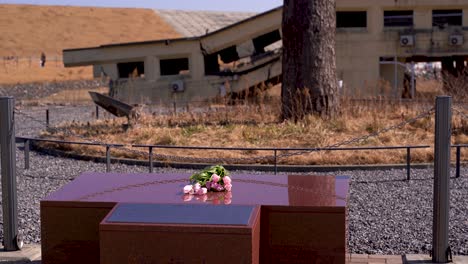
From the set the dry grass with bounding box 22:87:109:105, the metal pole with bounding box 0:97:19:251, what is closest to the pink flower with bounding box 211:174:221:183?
the metal pole with bounding box 0:97:19:251

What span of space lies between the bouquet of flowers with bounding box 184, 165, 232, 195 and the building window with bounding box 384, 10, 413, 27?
27510mm

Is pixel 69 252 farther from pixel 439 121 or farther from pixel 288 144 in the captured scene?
pixel 288 144

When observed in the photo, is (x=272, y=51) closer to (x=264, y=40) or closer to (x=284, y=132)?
(x=264, y=40)

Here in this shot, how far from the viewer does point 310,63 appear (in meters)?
17.1

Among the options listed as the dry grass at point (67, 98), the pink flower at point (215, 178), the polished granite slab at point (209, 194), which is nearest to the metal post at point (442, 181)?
the polished granite slab at point (209, 194)

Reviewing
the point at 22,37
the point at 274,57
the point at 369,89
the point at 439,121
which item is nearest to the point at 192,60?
the point at 274,57

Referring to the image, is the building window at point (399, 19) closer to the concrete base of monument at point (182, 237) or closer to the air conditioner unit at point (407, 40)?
the air conditioner unit at point (407, 40)

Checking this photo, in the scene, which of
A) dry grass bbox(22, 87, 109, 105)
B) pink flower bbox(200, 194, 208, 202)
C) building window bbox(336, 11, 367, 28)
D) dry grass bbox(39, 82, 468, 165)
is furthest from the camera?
dry grass bbox(22, 87, 109, 105)

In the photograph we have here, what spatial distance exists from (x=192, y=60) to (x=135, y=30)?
147ft

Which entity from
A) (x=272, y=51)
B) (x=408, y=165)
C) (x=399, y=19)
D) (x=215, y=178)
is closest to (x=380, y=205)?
(x=408, y=165)

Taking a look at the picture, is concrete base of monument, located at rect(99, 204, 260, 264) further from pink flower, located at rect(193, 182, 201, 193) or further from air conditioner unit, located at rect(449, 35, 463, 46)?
air conditioner unit, located at rect(449, 35, 463, 46)

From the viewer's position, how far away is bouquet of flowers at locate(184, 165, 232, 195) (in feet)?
22.4

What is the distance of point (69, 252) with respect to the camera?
6738 mm

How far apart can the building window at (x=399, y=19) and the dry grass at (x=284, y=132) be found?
14524 millimetres
